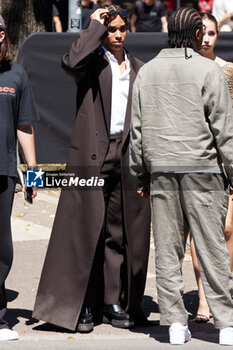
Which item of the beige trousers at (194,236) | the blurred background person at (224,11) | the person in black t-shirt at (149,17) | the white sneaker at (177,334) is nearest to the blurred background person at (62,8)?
the person in black t-shirt at (149,17)

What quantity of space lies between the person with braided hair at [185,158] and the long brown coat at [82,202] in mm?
446

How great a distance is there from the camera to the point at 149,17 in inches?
624

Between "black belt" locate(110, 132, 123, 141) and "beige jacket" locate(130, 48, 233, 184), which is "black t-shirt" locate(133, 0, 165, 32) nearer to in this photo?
"black belt" locate(110, 132, 123, 141)

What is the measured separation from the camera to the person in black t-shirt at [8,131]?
6.09m

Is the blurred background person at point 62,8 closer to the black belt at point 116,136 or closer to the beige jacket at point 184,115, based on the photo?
the black belt at point 116,136

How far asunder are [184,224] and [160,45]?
5198mm

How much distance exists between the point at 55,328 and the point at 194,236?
1273 mm

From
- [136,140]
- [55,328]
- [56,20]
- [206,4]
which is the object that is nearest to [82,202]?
[136,140]

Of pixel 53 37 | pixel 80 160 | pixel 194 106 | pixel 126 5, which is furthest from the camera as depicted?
pixel 126 5

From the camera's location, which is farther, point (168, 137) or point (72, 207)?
point (72, 207)

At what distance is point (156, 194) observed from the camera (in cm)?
597

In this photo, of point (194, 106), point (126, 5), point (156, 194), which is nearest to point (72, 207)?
point (156, 194)

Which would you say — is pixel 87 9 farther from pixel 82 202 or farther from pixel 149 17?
pixel 82 202

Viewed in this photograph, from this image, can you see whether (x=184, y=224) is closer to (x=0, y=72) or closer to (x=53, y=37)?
(x=0, y=72)
